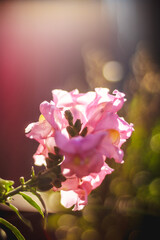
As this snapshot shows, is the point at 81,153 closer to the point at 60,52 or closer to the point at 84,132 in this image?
the point at 84,132

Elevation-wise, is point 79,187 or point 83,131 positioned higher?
point 83,131

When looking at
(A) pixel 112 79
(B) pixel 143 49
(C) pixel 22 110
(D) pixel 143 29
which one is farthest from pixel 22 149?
(D) pixel 143 29

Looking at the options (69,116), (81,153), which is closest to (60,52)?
(69,116)

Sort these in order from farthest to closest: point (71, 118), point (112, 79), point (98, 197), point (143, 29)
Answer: point (143, 29), point (112, 79), point (98, 197), point (71, 118)

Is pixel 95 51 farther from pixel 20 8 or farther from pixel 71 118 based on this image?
pixel 71 118

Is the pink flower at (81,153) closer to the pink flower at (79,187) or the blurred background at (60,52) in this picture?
the pink flower at (79,187)

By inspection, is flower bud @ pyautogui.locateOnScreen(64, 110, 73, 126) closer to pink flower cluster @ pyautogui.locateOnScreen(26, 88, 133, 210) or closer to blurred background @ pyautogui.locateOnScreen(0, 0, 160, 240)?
pink flower cluster @ pyautogui.locateOnScreen(26, 88, 133, 210)

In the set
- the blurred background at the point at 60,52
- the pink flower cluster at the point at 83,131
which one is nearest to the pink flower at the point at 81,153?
the pink flower cluster at the point at 83,131

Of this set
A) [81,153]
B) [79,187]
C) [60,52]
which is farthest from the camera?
[60,52]
